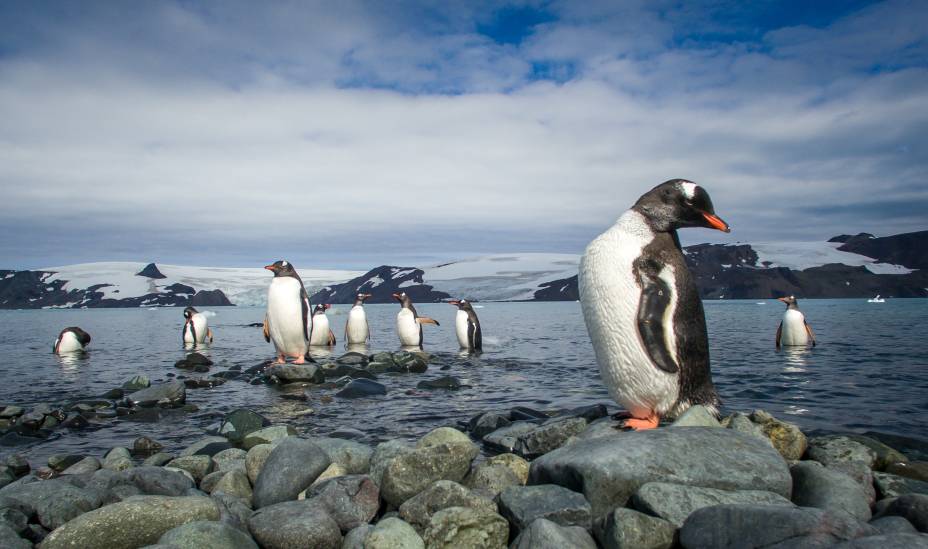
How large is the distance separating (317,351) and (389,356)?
5013mm

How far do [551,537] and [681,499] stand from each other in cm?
71

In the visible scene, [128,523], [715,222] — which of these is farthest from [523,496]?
[715,222]

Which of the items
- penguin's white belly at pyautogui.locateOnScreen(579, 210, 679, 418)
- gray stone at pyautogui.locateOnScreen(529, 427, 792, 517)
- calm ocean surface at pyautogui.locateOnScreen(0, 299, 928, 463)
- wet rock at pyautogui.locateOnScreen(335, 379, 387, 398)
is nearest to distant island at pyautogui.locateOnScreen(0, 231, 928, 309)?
calm ocean surface at pyautogui.locateOnScreen(0, 299, 928, 463)

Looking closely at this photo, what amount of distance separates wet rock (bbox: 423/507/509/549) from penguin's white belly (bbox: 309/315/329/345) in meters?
15.0

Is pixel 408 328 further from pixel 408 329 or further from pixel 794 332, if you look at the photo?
pixel 794 332

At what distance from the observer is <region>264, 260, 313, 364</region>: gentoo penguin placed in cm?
1217

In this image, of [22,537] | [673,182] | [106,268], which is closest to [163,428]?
[22,537]

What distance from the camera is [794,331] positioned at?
52.7ft

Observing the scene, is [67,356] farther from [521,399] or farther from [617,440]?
[617,440]

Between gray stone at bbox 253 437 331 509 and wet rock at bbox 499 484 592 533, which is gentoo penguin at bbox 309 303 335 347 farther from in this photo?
wet rock at bbox 499 484 592 533

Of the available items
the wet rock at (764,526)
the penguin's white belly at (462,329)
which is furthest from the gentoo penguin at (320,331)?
the wet rock at (764,526)

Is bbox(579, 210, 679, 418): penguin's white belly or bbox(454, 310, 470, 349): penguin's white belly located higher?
bbox(579, 210, 679, 418): penguin's white belly

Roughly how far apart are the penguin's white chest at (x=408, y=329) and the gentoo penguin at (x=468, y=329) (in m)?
1.22

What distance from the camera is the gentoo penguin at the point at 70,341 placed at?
701 inches
